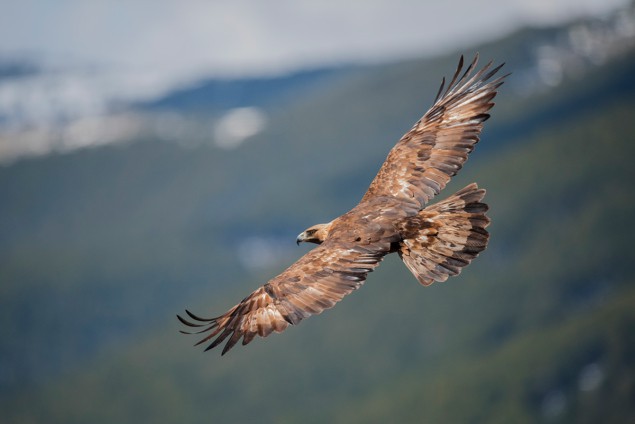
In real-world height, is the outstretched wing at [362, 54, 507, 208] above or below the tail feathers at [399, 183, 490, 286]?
above

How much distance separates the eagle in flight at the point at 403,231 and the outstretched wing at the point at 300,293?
0.02m

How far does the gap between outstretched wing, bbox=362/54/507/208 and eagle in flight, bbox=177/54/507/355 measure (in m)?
0.02

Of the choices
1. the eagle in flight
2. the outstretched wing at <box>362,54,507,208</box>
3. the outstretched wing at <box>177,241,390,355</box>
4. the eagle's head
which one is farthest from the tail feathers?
the eagle's head

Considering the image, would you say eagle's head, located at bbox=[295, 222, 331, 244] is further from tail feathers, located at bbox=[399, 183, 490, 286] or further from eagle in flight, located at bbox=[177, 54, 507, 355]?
tail feathers, located at bbox=[399, 183, 490, 286]

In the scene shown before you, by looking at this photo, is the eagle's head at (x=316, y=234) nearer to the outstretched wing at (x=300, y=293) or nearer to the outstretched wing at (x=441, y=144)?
the outstretched wing at (x=441, y=144)

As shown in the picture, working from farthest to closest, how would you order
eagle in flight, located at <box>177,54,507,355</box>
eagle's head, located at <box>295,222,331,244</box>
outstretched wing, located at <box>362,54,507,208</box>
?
1. outstretched wing, located at <box>362,54,507,208</box>
2. eagle's head, located at <box>295,222,331,244</box>
3. eagle in flight, located at <box>177,54,507,355</box>

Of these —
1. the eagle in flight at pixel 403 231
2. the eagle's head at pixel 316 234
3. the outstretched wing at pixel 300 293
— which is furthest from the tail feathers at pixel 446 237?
the eagle's head at pixel 316 234

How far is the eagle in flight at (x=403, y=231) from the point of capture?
74.8 ft

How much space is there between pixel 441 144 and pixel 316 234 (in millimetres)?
3621

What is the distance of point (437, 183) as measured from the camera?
26062 mm

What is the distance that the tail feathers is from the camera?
23828mm

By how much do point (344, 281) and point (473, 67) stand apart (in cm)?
700

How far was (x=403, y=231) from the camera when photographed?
80.4ft

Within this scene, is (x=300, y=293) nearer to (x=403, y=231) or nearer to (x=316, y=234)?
(x=403, y=231)
